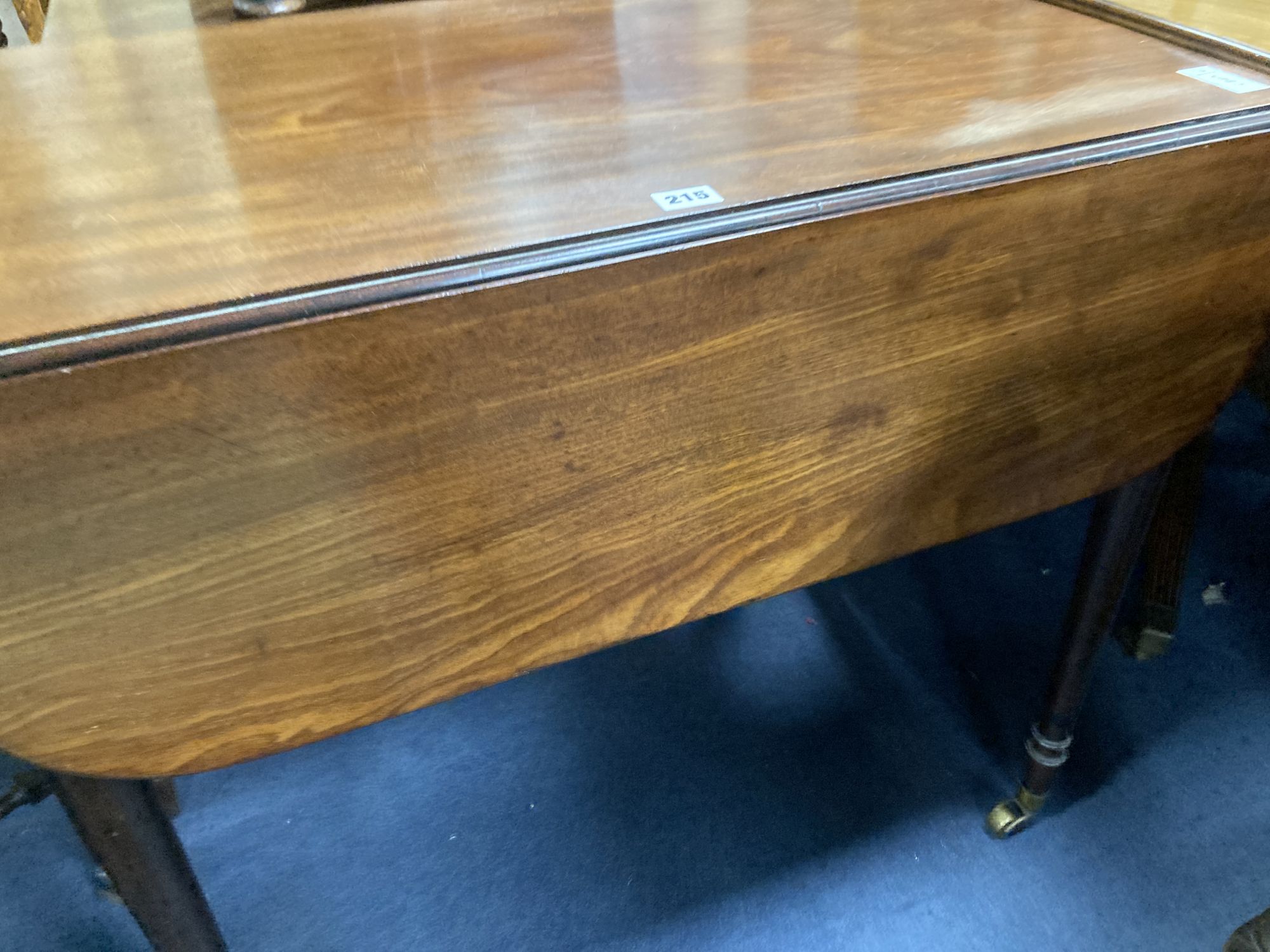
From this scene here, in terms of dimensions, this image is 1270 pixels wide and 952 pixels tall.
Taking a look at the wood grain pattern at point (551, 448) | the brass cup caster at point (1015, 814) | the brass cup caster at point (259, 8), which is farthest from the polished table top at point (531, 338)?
the brass cup caster at point (1015, 814)

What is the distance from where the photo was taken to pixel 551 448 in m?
0.57

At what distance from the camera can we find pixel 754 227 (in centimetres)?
54

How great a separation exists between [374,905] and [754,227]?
0.91 metres

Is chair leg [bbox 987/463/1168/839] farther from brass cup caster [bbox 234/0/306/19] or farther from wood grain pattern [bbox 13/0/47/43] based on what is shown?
wood grain pattern [bbox 13/0/47/43]

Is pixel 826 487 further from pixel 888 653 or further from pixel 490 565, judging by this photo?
pixel 888 653

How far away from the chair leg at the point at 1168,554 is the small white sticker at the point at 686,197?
3.35 feet

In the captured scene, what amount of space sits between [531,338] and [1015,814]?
93cm

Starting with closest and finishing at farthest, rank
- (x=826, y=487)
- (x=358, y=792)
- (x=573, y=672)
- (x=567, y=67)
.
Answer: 1. (x=826, y=487)
2. (x=567, y=67)
3. (x=358, y=792)
4. (x=573, y=672)

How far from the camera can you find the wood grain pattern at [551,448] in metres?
0.49

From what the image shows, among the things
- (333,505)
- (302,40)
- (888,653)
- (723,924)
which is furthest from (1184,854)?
(302,40)

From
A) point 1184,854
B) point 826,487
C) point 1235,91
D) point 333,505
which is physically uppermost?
point 1235,91

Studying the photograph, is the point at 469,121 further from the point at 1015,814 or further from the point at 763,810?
the point at 1015,814

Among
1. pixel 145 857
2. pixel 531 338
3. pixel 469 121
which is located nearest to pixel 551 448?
pixel 531 338

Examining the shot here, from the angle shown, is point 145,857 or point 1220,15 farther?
point 1220,15
